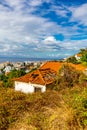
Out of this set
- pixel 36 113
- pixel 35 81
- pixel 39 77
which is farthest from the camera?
pixel 39 77

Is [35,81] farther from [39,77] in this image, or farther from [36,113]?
[36,113]

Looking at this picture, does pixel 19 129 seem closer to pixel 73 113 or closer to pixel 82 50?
pixel 73 113

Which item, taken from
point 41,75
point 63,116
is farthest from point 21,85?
point 63,116

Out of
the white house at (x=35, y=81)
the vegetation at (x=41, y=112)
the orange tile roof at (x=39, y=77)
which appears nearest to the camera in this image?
the vegetation at (x=41, y=112)

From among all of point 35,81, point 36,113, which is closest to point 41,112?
point 36,113

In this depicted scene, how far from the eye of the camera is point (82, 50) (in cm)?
613

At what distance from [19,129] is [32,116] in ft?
1.44

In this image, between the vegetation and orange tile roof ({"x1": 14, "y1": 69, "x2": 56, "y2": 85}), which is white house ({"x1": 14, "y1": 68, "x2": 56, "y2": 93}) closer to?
orange tile roof ({"x1": 14, "y1": 69, "x2": 56, "y2": 85})

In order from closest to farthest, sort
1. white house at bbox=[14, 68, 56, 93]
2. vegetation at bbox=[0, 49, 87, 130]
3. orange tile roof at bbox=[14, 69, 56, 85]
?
vegetation at bbox=[0, 49, 87, 130], white house at bbox=[14, 68, 56, 93], orange tile roof at bbox=[14, 69, 56, 85]

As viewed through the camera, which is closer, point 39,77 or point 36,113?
point 36,113

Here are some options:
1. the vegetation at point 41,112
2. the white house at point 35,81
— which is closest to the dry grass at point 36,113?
the vegetation at point 41,112

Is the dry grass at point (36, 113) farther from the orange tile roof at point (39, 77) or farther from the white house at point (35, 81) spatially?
the orange tile roof at point (39, 77)

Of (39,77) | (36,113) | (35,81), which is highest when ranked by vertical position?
(36,113)

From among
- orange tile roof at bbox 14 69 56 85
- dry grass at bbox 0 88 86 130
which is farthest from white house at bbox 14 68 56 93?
dry grass at bbox 0 88 86 130
